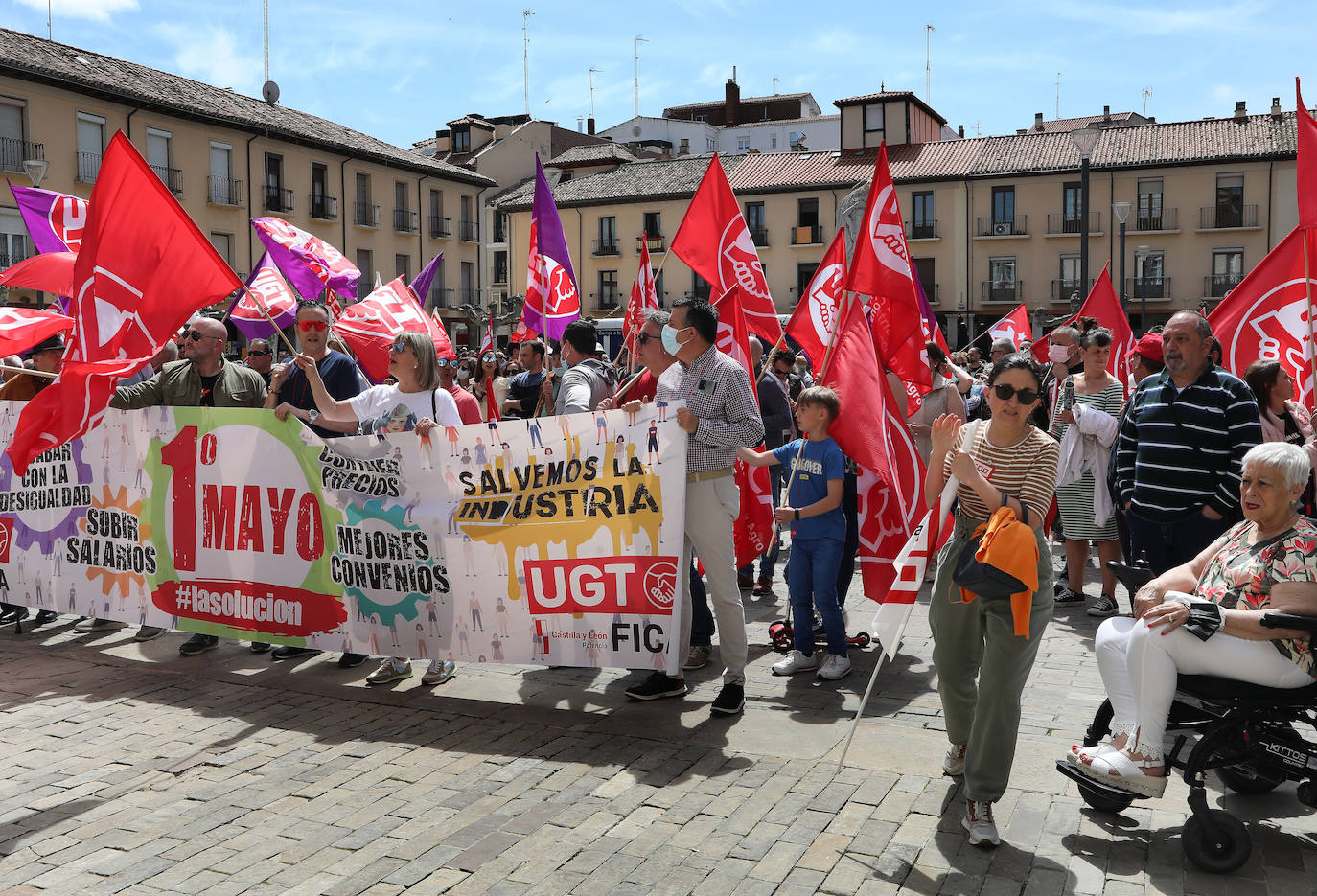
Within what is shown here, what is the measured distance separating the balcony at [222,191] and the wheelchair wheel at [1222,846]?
129 feet

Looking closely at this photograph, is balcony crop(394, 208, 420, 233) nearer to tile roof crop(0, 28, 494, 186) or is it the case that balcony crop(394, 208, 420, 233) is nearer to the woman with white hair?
tile roof crop(0, 28, 494, 186)

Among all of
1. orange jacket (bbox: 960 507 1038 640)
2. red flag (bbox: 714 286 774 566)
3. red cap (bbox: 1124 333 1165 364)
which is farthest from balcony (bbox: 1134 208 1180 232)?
orange jacket (bbox: 960 507 1038 640)

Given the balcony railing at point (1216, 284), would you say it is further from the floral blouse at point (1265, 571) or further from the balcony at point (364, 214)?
the floral blouse at point (1265, 571)

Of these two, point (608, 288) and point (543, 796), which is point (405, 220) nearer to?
point (608, 288)

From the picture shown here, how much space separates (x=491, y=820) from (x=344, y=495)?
95.3 inches

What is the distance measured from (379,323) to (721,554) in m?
4.13

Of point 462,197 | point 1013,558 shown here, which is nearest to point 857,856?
point 1013,558

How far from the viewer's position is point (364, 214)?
44.5 m

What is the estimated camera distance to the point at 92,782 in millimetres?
4715

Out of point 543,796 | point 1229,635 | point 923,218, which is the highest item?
point 923,218

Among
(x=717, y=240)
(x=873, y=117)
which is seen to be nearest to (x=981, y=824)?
(x=717, y=240)

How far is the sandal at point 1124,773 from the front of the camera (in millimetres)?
3896

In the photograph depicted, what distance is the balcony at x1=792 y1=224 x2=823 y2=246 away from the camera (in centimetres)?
4997

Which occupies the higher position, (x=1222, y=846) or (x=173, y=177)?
(x=173, y=177)
